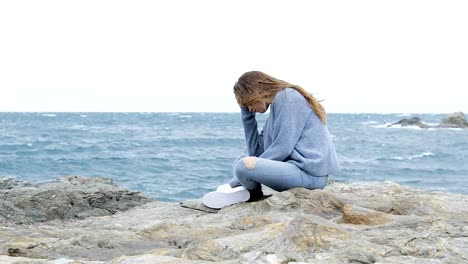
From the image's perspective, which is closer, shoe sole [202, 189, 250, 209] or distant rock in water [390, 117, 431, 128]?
shoe sole [202, 189, 250, 209]

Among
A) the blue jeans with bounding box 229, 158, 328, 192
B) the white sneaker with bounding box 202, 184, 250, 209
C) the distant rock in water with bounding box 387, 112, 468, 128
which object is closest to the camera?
the blue jeans with bounding box 229, 158, 328, 192

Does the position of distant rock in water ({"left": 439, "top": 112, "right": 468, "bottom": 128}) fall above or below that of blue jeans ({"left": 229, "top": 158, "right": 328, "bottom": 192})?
below

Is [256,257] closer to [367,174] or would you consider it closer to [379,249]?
[379,249]

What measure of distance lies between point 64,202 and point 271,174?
7.91 feet

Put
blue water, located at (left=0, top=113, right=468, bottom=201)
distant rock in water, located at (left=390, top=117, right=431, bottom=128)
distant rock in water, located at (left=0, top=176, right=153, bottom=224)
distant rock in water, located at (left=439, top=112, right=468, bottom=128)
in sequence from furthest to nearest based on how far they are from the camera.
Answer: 1. distant rock in water, located at (left=390, top=117, right=431, bottom=128)
2. distant rock in water, located at (left=439, top=112, right=468, bottom=128)
3. blue water, located at (left=0, top=113, right=468, bottom=201)
4. distant rock in water, located at (left=0, top=176, right=153, bottom=224)

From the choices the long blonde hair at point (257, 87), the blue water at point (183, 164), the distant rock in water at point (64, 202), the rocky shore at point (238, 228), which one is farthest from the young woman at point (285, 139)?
the blue water at point (183, 164)

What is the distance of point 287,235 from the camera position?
125 inches

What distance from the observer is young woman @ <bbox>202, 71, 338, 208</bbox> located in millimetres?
5129

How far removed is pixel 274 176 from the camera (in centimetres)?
516

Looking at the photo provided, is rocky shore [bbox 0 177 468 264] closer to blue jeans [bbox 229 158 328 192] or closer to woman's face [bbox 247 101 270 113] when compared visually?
blue jeans [bbox 229 158 328 192]

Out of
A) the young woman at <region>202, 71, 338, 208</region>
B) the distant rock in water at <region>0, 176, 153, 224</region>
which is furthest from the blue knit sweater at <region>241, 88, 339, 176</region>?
the distant rock in water at <region>0, 176, 153, 224</region>

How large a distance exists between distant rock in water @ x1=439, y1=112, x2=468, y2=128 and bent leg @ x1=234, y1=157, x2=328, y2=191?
200ft

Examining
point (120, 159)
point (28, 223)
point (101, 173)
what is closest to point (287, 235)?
point (28, 223)

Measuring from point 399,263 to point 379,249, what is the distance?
213 millimetres
